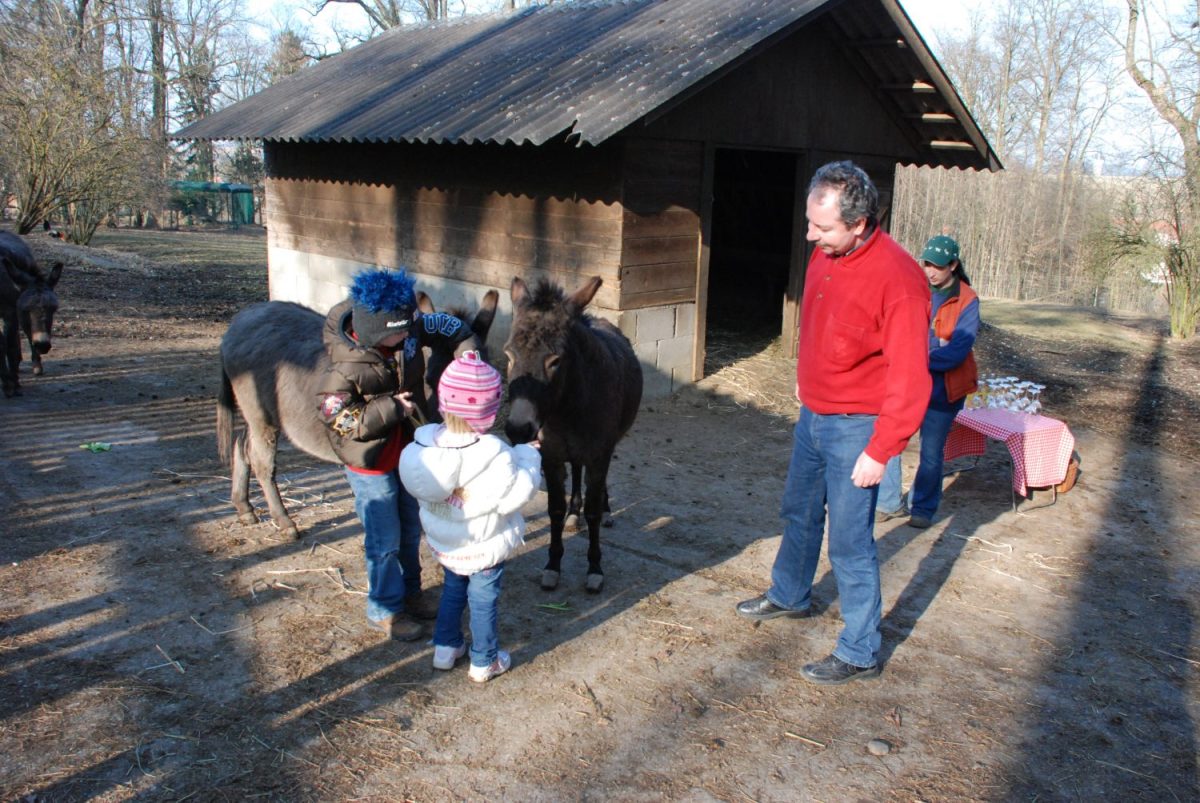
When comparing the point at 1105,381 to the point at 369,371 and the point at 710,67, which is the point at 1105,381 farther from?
the point at 369,371

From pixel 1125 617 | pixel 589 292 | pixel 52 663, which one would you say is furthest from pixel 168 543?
pixel 1125 617

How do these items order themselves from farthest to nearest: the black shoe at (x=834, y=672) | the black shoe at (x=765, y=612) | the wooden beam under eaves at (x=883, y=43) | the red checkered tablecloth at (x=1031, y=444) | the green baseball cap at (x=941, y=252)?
1. the wooden beam under eaves at (x=883, y=43)
2. the red checkered tablecloth at (x=1031, y=444)
3. the green baseball cap at (x=941, y=252)
4. the black shoe at (x=765, y=612)
5. the black shoe at (x=834, y=672)

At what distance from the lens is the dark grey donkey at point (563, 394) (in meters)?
3.87

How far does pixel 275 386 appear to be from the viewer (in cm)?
465

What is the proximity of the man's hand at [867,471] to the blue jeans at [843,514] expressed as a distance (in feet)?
0.60

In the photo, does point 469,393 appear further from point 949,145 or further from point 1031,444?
point 949,145

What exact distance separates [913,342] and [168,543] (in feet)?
13.8

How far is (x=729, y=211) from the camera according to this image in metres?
14.2

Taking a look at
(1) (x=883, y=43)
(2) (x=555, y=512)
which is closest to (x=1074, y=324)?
(1) (x=883, y=43)

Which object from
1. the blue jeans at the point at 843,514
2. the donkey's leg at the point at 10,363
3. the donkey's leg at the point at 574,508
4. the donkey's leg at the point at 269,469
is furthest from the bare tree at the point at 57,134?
the blue jeans at the point at 843,514

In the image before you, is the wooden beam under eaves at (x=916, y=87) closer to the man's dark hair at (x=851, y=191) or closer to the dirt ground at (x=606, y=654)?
the dirt ground at (x=606, y=654)

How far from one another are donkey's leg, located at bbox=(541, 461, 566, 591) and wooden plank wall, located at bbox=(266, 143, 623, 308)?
13.7 ft

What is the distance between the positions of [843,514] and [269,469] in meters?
3.35

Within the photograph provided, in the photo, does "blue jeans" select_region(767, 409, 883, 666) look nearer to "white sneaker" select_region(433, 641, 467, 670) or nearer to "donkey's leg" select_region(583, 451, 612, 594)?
"donkey's leg" select_region(583, 451, 612, 594)
